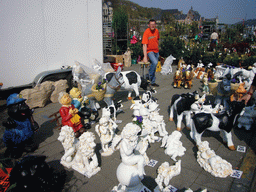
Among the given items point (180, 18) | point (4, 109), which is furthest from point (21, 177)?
point (180, 18)

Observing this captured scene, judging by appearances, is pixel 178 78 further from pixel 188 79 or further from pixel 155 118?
pixel 155 118

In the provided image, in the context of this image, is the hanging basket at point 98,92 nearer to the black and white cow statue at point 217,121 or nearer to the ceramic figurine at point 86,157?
the ceramic figurine at point 86,157

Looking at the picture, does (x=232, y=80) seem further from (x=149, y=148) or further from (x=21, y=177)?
(x=21, y=177)

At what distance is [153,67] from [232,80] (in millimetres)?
3264

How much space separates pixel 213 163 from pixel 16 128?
3469 millimetres

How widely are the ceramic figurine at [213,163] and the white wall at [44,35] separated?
602 centimetres

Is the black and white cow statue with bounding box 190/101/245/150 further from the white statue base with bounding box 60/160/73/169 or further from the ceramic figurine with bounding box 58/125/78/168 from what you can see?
the white statue base with bounding box 60/160/73/169

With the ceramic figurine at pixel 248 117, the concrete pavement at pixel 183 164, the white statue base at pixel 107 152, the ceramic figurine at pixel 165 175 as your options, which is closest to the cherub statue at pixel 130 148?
the ceramic figurine at pixel 165 175

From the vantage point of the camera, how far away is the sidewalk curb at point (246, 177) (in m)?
2.68

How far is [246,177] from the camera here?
113 inches

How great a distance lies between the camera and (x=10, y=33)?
5953 mm

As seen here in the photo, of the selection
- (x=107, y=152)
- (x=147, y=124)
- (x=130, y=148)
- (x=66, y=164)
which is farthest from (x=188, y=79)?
(x=130, y=148)

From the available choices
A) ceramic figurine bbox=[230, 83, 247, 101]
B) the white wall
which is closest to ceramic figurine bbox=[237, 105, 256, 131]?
ceramic figurine bbox=[230, 83, 247, 101]

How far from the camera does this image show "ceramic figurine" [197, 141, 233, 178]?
292 centimetres
